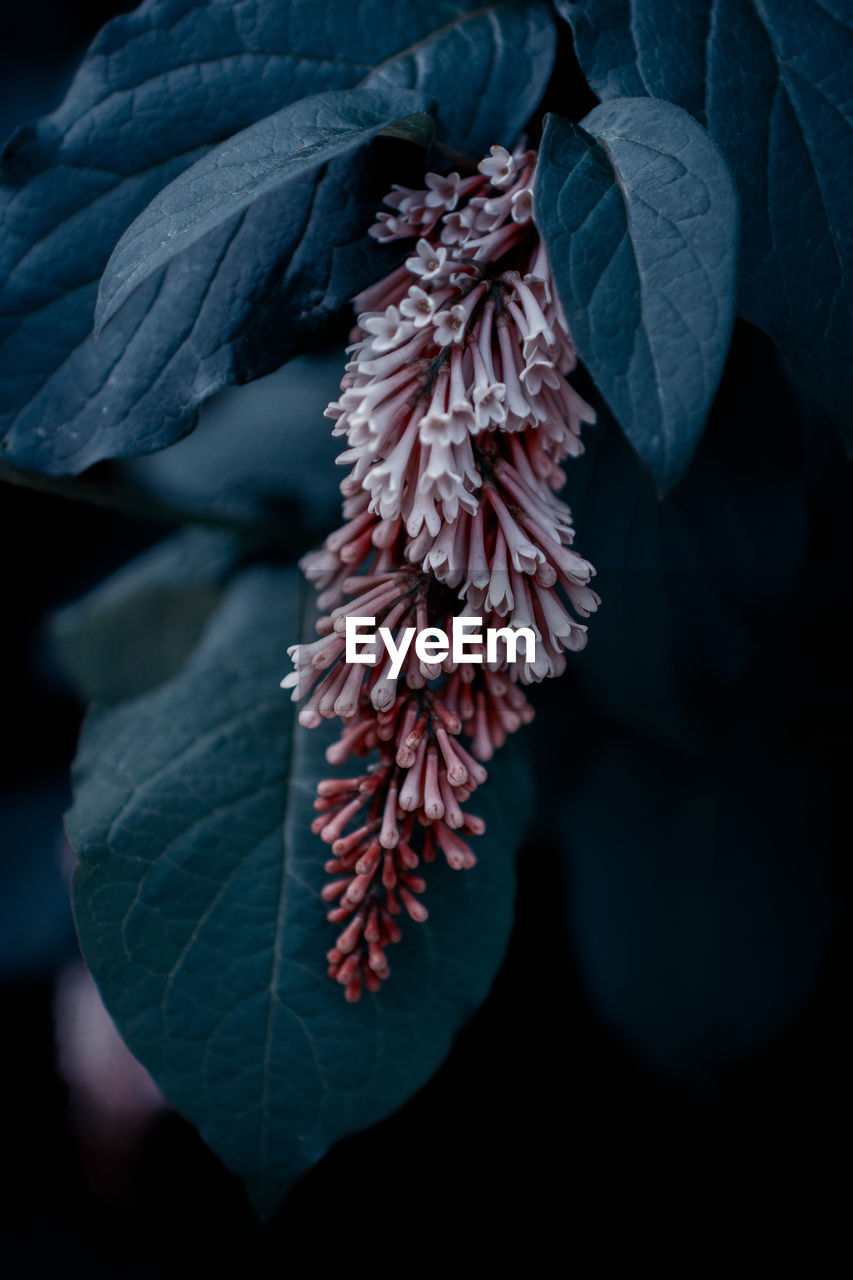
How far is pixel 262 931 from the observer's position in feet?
3.31

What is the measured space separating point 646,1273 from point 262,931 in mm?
1381

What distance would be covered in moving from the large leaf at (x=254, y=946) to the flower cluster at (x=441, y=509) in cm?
12

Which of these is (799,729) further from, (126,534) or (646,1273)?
(126,534)

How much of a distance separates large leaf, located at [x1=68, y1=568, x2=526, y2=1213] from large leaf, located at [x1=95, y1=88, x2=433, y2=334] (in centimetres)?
57

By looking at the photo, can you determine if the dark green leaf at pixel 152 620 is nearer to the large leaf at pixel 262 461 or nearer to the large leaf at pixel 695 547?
the large leaf at pixel 262 461

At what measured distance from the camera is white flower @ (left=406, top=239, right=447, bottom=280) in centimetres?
77

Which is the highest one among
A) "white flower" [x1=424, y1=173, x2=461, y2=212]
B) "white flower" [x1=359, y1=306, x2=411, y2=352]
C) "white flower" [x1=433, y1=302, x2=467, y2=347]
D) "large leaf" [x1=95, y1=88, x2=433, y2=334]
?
"large leaf" [x1=95, y1=88, x2=433, y2=334]

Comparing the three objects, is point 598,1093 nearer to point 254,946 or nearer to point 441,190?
point 254,946

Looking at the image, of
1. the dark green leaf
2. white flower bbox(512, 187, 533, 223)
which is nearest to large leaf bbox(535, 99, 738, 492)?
white flower bbox(512, 187, 533, 223)

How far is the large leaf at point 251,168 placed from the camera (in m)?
0.71

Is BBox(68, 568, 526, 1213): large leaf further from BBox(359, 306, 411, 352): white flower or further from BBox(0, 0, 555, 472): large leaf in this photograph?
BBox(359, 306, 411, 352): white flower

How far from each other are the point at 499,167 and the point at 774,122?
0.92ft

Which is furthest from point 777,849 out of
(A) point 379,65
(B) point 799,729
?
(A) point 379,65

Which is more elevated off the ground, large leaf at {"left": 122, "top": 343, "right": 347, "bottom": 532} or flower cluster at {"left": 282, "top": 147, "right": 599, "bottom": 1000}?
flower cluster at {"left": 282, "top": 147, "right": 599, "bottom": 1000}
